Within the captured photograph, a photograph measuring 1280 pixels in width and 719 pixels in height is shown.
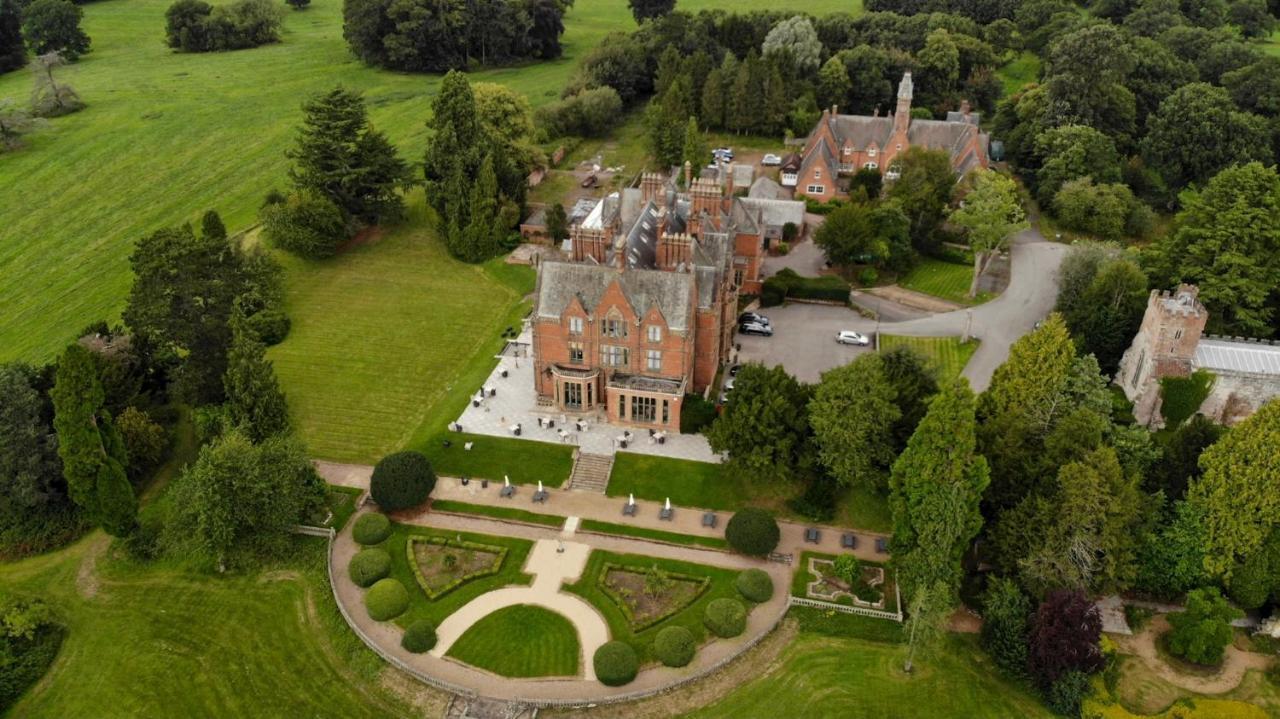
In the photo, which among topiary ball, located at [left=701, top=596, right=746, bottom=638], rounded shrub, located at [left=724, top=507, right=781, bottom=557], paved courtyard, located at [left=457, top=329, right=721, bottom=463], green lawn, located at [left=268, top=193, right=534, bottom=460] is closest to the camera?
topiary ball, located at [left=701, top=596, right=746, bottom=638]

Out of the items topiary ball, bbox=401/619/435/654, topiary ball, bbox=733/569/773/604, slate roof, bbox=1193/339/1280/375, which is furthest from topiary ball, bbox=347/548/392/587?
slate roof, bbox=1193/339/1280/375

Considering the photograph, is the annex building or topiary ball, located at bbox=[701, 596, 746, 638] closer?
topiary ball, located at bbox=[701, 596, 746, 638]

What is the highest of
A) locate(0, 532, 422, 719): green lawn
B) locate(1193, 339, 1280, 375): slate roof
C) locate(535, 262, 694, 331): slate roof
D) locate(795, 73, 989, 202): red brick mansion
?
locate(795, 73, 989, 202): red brick mansion

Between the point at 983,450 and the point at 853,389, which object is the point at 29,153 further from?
the point at 983,450

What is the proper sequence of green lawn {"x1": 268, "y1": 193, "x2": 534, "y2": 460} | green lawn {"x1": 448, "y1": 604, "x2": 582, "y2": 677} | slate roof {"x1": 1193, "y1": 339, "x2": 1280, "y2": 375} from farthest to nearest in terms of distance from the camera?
1. green lawn {"x1": 268, "y1": 193, "x2": 534, "y2": 460}
2. slate roof {"x1": 1193, "y1": 339, "x2": 1280, "y2": 375}
3. green lawn {"x1": 448, "y1": 604, "x2": 582, "y2": 677}

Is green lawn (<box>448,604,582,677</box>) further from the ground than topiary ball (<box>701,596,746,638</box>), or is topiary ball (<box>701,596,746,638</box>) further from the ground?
topiary ball (<box>701,596,746,638</box>)

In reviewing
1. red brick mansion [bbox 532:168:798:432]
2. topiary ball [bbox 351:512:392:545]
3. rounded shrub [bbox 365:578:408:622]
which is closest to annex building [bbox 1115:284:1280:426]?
red brick mansion [bbox 532:168:798:432]

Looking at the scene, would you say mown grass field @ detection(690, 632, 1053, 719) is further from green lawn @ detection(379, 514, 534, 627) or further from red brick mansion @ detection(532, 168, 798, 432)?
red brick mansion @ detection(532, 168, 798, 432)
